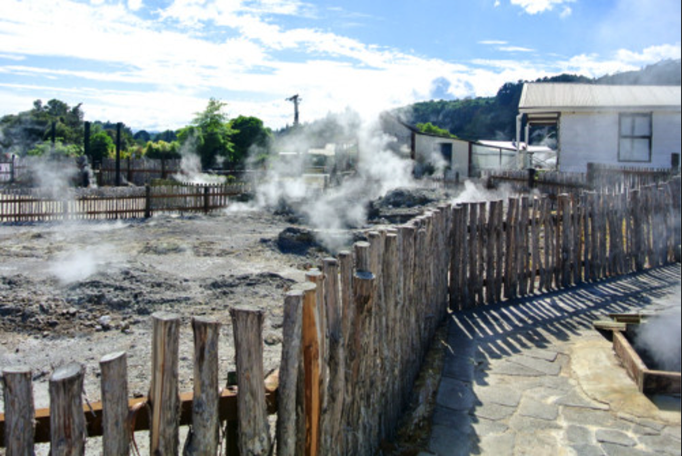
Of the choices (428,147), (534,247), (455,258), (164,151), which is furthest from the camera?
(428,147)

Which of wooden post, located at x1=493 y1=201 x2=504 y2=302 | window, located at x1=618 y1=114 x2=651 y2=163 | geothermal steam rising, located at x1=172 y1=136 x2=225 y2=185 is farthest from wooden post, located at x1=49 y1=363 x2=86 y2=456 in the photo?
geothermal steam rising, located at x1=172 y1=136 x2=225 y2=185

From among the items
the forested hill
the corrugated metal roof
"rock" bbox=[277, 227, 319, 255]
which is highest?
the forested hill

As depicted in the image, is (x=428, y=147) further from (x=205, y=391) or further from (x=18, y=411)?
(x=18, y=411)

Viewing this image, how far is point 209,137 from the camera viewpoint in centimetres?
3809

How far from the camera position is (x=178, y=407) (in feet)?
7.47

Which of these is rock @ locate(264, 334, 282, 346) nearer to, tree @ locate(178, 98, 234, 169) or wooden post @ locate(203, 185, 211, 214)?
wooden post @ locate(203, 185, 211, 214)

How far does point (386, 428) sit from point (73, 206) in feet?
56.6

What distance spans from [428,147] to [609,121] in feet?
110

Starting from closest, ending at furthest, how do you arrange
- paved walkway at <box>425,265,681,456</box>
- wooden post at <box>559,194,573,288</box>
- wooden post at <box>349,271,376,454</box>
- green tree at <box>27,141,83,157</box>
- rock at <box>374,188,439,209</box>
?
wooden post at <box>349,271,376,454</box> → paved walkway at <box>425,265,681,456</box> → wooden post at <box>559,194,573,288</box> → rock at <box>374,188,439,209</box> → green tree at <box>27,141,83,157</box>

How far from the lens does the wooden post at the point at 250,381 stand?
2.33m

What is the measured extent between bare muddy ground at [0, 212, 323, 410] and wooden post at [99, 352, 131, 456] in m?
2.82

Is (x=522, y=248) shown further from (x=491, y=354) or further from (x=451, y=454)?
(x=451, y=454)

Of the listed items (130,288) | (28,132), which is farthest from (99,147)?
(130,288)

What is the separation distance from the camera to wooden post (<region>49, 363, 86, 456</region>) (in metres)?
2.00
